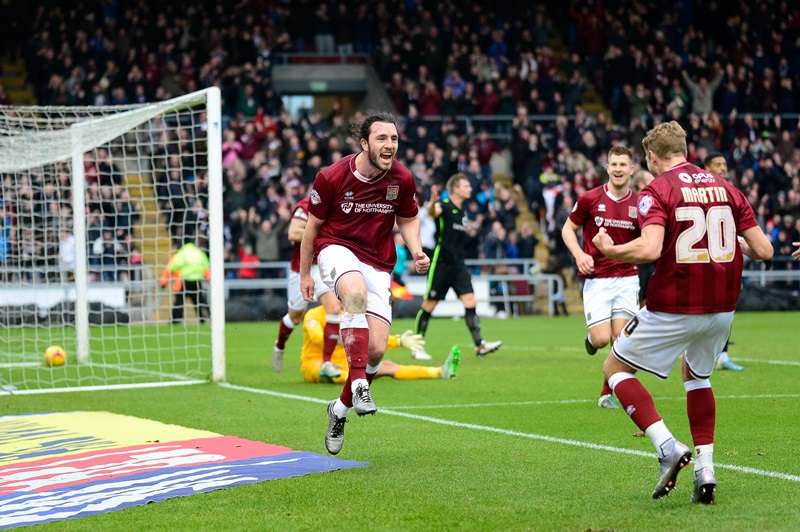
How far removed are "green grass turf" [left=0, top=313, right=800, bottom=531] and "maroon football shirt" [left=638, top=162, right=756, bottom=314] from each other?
998 mm

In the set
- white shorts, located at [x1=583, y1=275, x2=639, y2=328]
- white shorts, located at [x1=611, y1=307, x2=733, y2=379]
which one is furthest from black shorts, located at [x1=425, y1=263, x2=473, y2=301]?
white shorts, located at [x1=611, y1=307, x2=733, y2=379]

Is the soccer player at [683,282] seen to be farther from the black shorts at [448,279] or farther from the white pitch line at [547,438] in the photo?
the black shorts at [448,279]

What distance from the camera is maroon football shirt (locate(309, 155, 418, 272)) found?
839 centimetres

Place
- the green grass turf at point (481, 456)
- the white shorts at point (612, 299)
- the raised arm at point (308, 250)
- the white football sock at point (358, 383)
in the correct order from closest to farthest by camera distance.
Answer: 1. the green grass turf at point (481, 456)
2. the white football sock at point (358, 383)
3. the raised arm at point (308, 250)
4. the white shorts at point (612, 299)

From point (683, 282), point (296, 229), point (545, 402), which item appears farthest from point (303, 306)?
point (683, 282)

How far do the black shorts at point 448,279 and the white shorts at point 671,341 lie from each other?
10.1 m

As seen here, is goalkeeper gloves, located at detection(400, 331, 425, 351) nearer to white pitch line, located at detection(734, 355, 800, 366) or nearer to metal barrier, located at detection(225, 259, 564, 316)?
white pitch line, located at detection(734, 355, 800, 366)

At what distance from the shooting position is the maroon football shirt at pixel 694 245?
20.7 ft

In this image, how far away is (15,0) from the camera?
31797 millimetres

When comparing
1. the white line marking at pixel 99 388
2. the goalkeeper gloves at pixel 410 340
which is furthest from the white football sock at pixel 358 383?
the goalkeeper gloves at pixel 410 340

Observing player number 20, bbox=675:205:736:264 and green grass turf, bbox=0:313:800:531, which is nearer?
green grass turf, bbox=0:313:800:531

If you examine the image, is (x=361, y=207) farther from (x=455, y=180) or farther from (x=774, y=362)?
(x=774, y=362)

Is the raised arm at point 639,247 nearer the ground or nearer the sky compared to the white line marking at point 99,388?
nearer the sky

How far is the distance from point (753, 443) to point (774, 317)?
62.8ft
